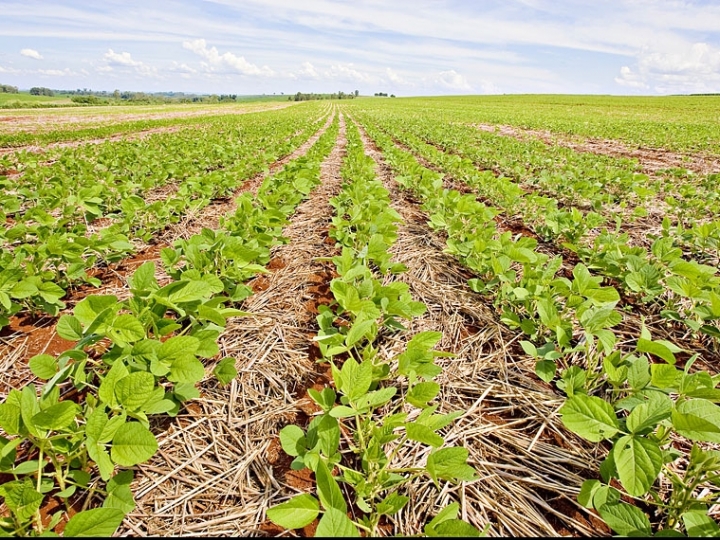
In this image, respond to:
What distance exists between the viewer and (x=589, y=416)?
138 centimetres

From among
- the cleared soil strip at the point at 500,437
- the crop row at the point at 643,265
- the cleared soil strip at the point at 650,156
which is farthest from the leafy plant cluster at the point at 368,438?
the cleared soil strip at the point at 650,156

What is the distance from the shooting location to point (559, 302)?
2582 mm

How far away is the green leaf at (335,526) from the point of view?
1018mm

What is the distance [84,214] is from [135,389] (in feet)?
11.8

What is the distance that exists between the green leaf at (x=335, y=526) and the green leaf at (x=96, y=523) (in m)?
0.59

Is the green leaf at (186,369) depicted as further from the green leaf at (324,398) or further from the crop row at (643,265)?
the crop row at (643,265)

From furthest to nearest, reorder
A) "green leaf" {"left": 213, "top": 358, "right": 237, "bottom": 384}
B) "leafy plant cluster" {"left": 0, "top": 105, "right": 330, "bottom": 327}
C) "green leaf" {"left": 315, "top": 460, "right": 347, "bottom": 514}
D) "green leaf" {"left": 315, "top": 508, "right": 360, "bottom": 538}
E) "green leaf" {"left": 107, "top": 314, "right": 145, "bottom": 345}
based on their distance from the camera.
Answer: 1. "leafy plant cluster" {"left": 0, "top": 105, "right": 330, "bottom": 327}
2. "green leaf" {"left": 213, "top": 358, "right": 237, "bottom": 384}
3. "green leaf" {"left": 107, "top": 314, "right": 145, "bottom": 345}
4. "green leaf" {"left": 315, "top": 460, "right": 347, "bottom": 514}
5. "green leaf" {"left": 315, "top": 508, "right": 360, "bottom": 538}

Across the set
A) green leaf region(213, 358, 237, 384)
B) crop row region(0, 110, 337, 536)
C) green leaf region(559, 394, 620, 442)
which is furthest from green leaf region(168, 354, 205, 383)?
green leaf region(559, 394, 620, 442)

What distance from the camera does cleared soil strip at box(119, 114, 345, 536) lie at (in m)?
1.40

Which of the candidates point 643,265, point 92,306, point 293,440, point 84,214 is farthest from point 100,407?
point 84,214

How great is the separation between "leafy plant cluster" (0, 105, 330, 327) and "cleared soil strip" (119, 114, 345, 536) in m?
1.25

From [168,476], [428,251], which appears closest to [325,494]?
[168,476]

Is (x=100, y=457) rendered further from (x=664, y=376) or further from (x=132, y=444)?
(x=664, y=376)

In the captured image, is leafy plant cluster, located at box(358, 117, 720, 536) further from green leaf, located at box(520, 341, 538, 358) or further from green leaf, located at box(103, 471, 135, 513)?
green leaf, located at box(103, 471, 135, 513)
